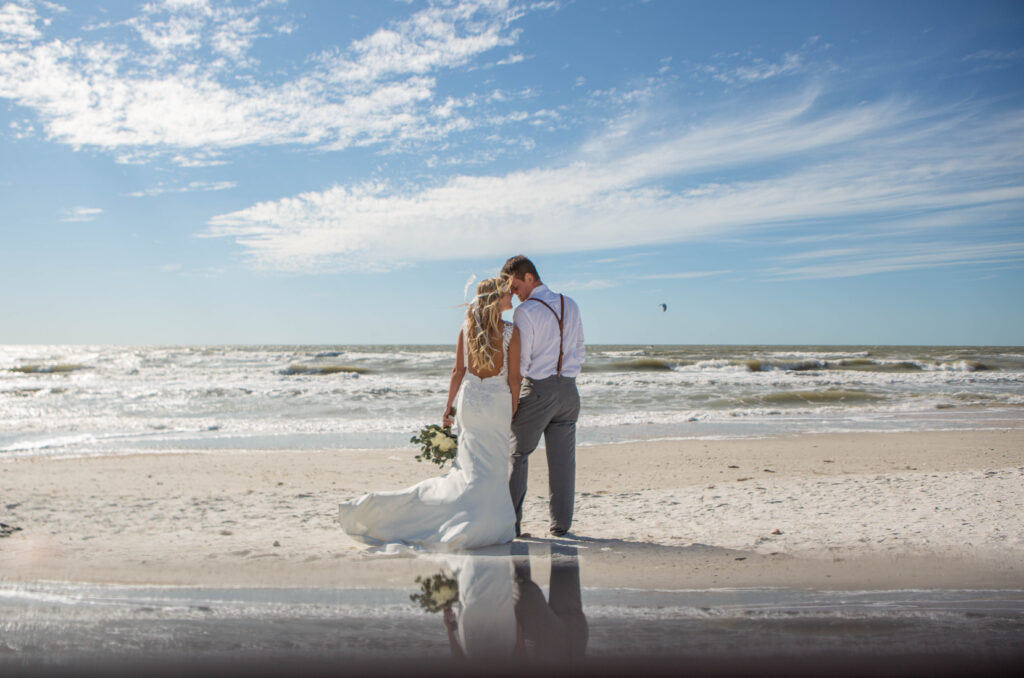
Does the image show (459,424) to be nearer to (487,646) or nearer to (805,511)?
(487,646)

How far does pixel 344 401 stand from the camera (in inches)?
733

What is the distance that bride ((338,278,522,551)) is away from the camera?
4277mm

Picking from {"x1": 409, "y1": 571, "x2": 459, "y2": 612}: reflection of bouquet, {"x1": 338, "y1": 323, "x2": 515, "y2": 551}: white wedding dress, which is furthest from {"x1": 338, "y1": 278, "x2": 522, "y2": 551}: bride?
{"x1": 409, "y1": 571, "x2": 459, "y2": 612}: reflection of bouquet

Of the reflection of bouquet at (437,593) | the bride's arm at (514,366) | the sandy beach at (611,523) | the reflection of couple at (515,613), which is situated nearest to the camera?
the reflection of couple at (515,613)

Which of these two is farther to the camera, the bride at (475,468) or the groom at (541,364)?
the groom at (541,364)

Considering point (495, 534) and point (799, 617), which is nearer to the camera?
point (799, 617)

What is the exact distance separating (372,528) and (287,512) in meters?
1.75

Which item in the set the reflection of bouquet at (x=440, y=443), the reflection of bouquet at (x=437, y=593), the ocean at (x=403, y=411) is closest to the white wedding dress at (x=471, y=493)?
the reflection of bouquet at (x=440, y=443)

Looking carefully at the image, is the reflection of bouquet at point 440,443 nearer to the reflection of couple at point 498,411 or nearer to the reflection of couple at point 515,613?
the reflection of couple at point 498,411

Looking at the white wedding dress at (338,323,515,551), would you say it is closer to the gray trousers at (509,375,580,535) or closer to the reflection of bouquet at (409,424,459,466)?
the gray trousers at (509,375,580,535)

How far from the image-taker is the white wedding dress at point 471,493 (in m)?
4.32

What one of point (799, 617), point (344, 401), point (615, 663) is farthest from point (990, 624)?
point (344, 401)

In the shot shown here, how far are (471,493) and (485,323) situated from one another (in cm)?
113

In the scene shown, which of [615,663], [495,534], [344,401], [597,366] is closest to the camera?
[615,663]
